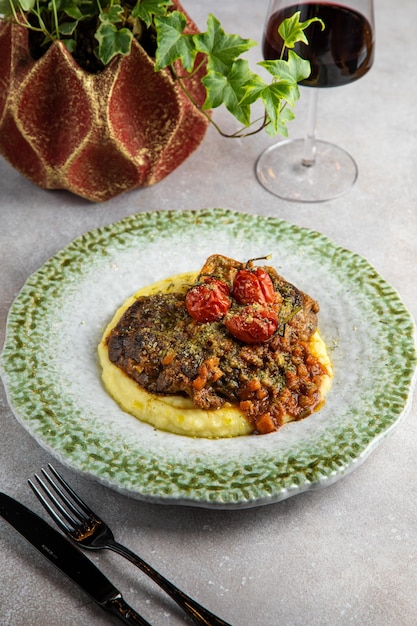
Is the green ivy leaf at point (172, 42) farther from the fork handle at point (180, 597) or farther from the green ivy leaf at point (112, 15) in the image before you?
the fork handle at point (180, 597)

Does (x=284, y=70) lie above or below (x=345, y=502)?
above

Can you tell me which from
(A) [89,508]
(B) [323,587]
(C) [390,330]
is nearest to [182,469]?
(A) [89,508]

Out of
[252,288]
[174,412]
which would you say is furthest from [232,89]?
[174,412]

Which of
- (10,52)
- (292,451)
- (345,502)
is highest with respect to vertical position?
(10,52)

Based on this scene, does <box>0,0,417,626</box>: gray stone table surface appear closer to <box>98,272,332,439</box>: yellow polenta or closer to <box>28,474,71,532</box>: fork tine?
<box>28,474,71,532</box>: fork tine

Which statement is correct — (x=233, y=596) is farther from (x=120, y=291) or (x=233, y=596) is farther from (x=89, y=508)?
(x=120, y=291)

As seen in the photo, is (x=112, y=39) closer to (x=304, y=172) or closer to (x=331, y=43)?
(x=331, y=43)

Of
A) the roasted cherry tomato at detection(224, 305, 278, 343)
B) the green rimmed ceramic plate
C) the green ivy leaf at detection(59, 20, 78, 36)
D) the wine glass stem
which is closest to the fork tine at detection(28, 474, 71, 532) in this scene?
the green rimmed ceramic plate
